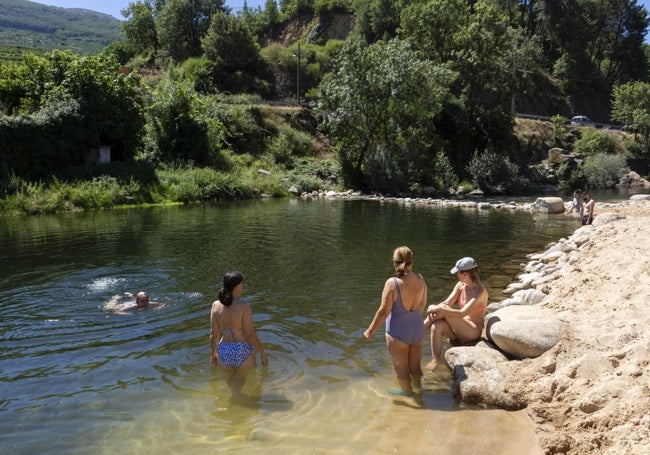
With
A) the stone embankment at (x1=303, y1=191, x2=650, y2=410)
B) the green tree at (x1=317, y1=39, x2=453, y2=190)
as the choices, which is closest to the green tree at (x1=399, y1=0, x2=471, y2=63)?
the green tree at (x1=317, y1=39, x2=453, y2=190)

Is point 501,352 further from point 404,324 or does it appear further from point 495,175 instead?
point 495,175

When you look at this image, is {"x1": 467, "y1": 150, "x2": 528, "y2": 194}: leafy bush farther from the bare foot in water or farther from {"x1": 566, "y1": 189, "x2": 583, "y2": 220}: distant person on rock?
the bare foot in water

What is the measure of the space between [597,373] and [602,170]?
51348 millimetres

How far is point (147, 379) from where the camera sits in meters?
7.11

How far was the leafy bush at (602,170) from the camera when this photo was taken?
165 ft

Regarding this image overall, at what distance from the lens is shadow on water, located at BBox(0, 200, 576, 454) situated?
5691 mm

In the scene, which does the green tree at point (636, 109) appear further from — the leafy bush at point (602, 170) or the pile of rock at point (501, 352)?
the pile of rock at point (501, 352)

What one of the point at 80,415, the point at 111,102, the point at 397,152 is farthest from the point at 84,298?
the point at 397,152

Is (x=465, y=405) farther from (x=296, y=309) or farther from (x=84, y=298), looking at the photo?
(x=84, y=298)

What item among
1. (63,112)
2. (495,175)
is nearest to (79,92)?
(63,112)

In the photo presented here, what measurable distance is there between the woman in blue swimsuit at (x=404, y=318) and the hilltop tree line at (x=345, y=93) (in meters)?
31.4

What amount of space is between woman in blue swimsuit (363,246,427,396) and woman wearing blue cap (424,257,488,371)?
0.77 m

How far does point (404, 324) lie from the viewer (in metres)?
6.55

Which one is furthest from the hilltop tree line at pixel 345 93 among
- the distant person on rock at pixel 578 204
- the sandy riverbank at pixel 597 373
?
the sandy riverbank at pixel 597 373
